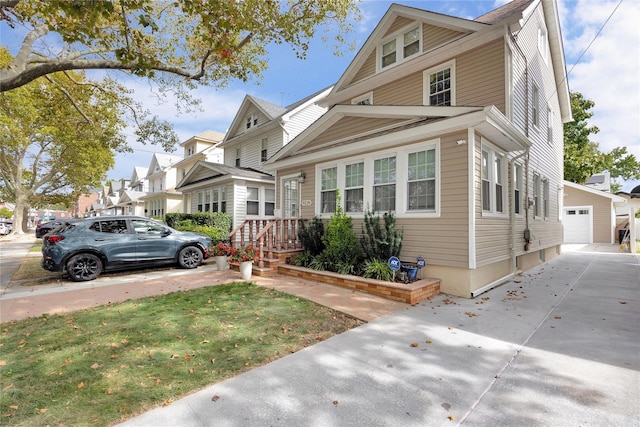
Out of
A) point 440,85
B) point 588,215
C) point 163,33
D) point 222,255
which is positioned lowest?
point 222,255

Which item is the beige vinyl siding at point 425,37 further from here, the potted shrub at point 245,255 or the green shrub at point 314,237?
the potted shrub at point 245,255

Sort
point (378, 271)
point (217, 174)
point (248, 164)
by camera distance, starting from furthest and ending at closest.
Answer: point (248, 164), point (217, 174), point (378, 271)

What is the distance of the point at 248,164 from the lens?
700 inches

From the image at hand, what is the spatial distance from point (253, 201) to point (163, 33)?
7662 millimetres

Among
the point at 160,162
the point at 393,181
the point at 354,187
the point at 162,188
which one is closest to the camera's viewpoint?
the point at 393,181

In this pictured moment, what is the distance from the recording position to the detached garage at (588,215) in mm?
17430

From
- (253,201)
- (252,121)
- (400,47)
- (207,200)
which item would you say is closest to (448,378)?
(400,47)

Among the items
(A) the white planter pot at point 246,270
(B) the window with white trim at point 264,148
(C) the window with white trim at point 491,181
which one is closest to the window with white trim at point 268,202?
(B) the window with white trim at point 264,148

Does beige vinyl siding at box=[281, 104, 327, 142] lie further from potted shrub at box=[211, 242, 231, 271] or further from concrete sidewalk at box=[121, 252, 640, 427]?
concrete sidewalk at box=[121, 252, 640, 427]

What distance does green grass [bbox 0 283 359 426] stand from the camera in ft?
7.75

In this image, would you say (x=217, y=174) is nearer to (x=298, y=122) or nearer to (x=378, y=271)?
(x=298, y=122)

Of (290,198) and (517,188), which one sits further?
(290,198)

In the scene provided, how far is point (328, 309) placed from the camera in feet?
16.1

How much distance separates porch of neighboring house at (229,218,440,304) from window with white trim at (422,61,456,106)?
530cm
